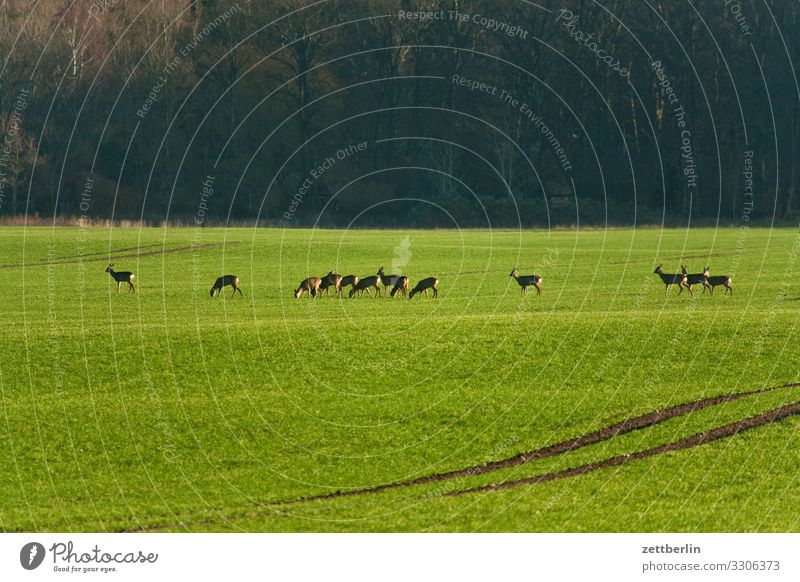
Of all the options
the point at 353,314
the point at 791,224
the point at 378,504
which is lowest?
the point at 378,504

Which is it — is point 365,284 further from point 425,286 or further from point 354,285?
point 425,286

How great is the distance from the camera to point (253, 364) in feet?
91.8

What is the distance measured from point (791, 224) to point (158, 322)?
2469 inches

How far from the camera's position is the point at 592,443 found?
22.2 metres

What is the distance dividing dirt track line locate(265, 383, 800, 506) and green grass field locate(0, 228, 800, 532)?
0.25m

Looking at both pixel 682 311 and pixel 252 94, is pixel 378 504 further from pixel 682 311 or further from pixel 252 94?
pixel 252 94

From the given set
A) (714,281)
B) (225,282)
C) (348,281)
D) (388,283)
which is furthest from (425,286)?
(714,281)

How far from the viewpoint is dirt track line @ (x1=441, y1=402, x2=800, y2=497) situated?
65.7 feet

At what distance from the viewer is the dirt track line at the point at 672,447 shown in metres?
20.0

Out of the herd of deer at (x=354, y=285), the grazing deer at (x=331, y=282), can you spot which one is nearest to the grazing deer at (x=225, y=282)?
the herd of deer at (x=354, y=285)

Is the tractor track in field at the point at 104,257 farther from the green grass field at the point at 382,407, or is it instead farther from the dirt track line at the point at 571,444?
the dirt track line at the point at 571,444

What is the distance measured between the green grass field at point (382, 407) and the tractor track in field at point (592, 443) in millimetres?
204

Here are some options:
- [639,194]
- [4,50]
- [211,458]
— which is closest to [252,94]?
[4,50]

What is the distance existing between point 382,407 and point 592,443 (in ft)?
14.8
